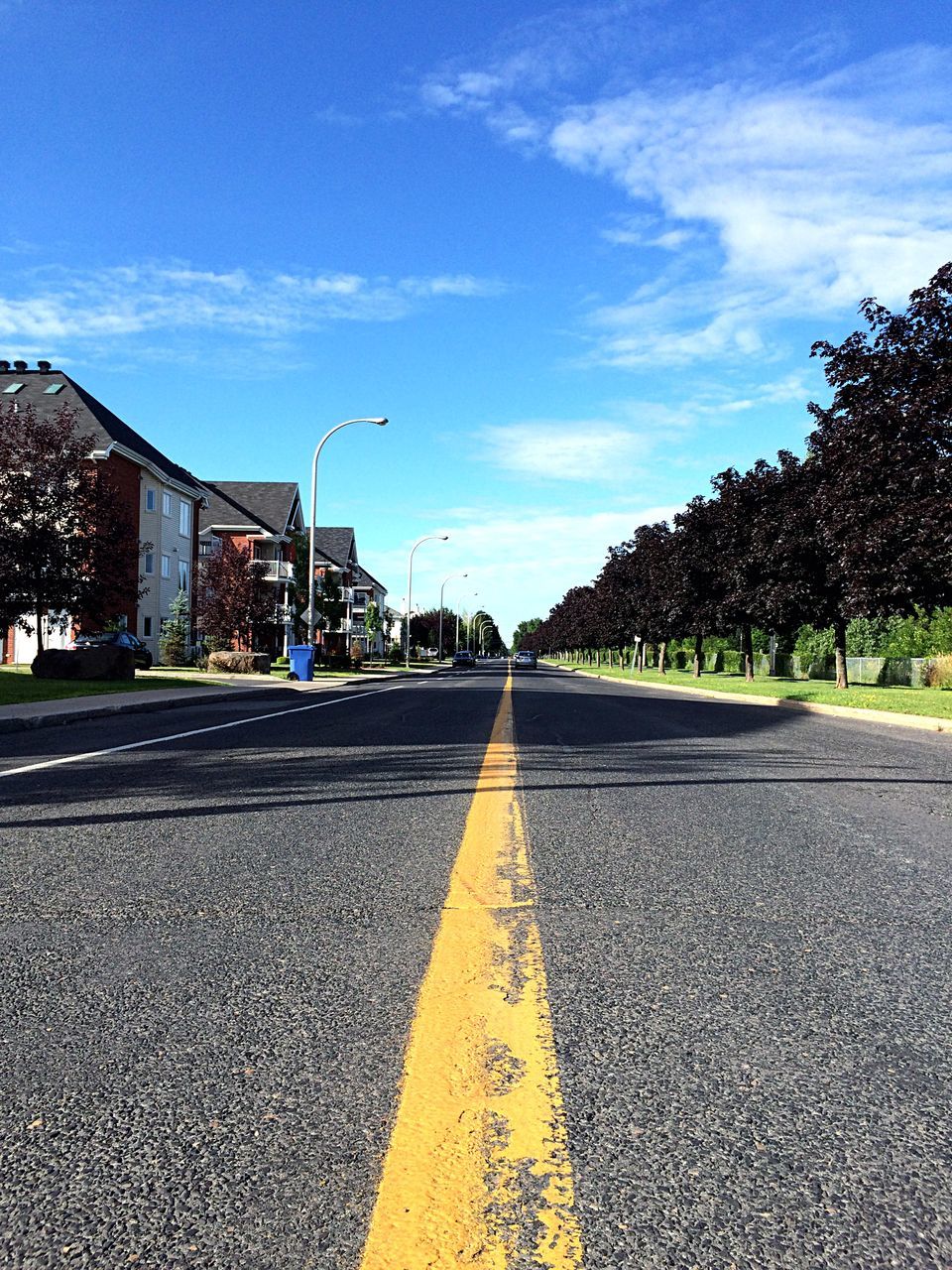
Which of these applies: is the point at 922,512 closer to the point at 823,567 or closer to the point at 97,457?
the point at 823,567

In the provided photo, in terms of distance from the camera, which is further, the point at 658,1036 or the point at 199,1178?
the point at 658,1036

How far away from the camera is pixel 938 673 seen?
33.1 meters

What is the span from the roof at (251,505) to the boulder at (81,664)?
3914 cm

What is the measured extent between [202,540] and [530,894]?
60.2 meters

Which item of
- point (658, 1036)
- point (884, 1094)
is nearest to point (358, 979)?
point (658, 1036)

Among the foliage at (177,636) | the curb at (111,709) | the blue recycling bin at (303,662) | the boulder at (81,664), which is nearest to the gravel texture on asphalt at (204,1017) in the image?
the curb at (111,709)

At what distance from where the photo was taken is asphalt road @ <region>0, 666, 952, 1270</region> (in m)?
1.67

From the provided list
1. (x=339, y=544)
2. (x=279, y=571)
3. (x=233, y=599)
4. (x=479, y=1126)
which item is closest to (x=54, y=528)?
(x=233, y=599)

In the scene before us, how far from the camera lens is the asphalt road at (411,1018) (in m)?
1.67

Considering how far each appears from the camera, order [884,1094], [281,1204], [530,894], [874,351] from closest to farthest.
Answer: [281,1204], [884,1094], [530,894], [874,351]

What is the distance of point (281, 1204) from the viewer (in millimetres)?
1687

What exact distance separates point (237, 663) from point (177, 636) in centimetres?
968

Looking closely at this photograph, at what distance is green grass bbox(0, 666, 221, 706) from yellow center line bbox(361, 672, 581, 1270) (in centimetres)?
1343

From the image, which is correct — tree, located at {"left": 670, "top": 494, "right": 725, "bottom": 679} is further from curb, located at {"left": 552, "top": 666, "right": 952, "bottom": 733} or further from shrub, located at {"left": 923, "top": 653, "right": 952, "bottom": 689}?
curb, located at {"left": 552, "top": 666, "right": 952, "bottom": 733}
